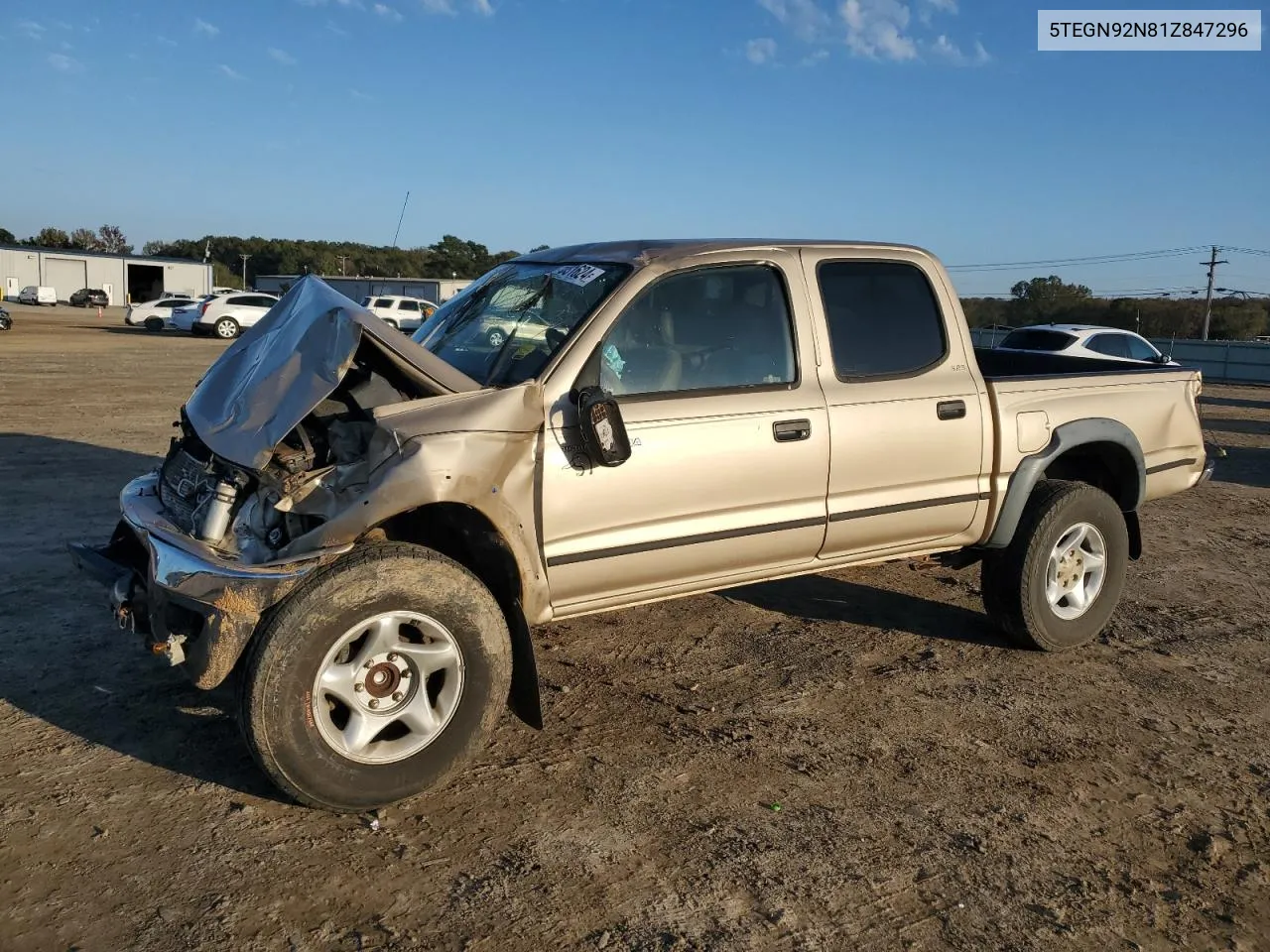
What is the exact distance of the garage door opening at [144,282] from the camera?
259 ft

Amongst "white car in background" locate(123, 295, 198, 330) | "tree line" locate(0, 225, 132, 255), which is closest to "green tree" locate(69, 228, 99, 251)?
"tree line" locate(0, 225, 132, 255)

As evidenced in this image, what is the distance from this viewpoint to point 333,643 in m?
3.09

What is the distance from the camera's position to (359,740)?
10.5 ft

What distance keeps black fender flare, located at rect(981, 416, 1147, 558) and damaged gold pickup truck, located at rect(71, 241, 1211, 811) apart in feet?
0.05

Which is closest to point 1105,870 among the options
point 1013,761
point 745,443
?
point 1013,761

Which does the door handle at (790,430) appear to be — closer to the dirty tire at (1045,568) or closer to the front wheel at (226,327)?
the dirty tire at (1045,568)

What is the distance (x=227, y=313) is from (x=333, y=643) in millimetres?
33817

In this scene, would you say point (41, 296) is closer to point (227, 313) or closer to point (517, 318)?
point (227, 313)

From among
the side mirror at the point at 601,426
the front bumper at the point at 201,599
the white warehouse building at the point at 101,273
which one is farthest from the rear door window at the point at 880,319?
the white warehouse building at the point at 101,273

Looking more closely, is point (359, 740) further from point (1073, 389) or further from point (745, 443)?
point (1073, 389)

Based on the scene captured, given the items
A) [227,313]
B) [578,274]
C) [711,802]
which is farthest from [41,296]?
[711,802]

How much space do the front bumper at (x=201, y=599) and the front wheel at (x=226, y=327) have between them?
32933 millimetres

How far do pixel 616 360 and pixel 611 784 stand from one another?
1.57m

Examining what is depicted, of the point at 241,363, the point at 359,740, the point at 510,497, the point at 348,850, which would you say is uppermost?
the point at 241,363
